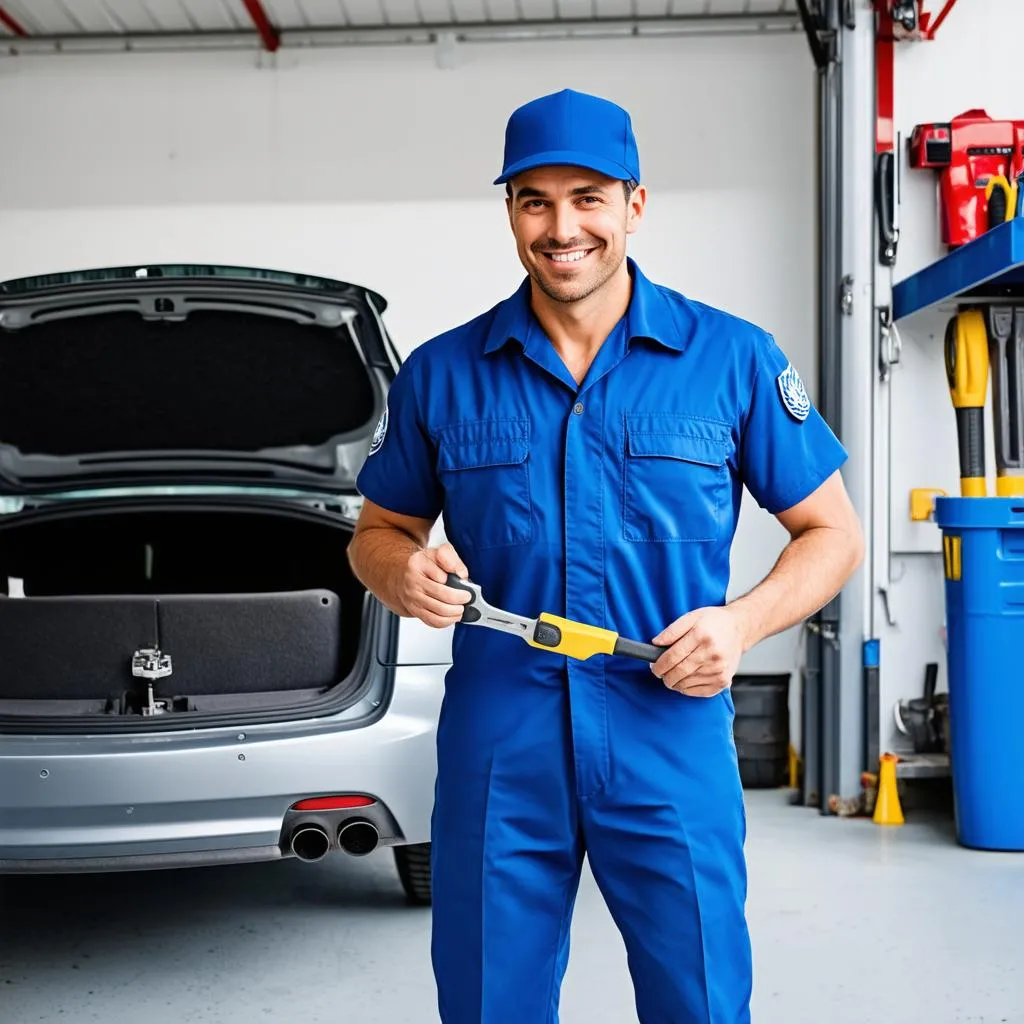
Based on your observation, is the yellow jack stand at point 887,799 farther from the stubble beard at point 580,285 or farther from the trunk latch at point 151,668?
the stubble beard at point 580,285

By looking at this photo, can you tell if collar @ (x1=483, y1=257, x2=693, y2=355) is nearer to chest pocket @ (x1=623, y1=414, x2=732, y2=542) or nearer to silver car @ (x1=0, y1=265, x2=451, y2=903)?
chest pocket @ (x1=623, y1=414, x2=732, y2=542)

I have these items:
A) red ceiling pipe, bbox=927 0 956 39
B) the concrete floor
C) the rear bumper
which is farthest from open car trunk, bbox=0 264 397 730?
red ceiling pipe, bbox=927 0 956 39

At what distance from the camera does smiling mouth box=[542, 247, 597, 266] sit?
1.59 m

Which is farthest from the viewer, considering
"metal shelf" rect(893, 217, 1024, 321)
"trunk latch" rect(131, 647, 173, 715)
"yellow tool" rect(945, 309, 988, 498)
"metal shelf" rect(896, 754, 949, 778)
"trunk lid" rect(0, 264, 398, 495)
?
"metal shelf" rect(896, 754, 949, 778)

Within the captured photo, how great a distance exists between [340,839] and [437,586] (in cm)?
128

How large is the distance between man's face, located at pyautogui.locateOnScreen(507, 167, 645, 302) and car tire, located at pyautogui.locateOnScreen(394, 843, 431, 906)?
6.10 feet

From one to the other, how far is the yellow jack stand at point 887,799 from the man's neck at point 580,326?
10.4ft

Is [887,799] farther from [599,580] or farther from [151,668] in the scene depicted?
[599,580]

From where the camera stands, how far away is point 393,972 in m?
2.88

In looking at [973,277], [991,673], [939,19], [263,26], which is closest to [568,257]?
[973,277]

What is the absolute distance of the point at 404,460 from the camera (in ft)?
5.86

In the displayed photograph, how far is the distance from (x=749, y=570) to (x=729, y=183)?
5.40 feet

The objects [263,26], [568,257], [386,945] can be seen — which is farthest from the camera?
[263,26]

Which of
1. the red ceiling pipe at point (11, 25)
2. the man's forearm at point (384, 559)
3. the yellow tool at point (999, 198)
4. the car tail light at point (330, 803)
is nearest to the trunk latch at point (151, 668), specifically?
the car tail light at point (330, 803)
